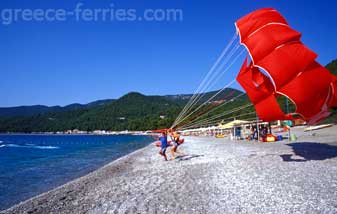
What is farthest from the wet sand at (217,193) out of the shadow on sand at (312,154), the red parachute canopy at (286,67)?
the red parachute canopy at (286,67)

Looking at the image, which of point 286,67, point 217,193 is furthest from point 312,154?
point 217,193

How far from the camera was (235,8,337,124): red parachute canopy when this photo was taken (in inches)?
390

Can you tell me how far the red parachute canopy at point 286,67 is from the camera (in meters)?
9.91

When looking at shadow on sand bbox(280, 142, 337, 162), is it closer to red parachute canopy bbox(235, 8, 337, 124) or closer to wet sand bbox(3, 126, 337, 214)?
wet sand bbox(3, 126, 337, 214)

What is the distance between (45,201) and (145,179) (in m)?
3.19

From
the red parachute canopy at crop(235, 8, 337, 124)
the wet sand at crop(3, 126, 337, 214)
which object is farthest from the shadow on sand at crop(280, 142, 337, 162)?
the red parachute canopy at crop(235, 8, 337, 124)

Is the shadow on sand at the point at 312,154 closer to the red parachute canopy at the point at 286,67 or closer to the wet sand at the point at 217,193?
the wet sand at the point at 217,193

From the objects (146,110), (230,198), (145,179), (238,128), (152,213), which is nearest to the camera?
(152,213)

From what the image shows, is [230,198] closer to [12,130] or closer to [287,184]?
[287,184]

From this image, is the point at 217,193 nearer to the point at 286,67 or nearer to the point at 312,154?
the point at 286,67

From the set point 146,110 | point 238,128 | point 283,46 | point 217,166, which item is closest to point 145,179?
point 217,166

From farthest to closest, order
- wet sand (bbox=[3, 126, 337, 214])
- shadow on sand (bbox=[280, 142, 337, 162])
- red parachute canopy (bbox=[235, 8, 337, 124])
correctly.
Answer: shadow on sand (bbox=[280, 142, 337, 162])
red parachute canopy (bbox=[235, 8, 337, 124])
wet sand (bbox=[3, 126, 337, 214])

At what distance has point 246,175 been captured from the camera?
9633 mm

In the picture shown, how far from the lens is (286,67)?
9.90 metres
